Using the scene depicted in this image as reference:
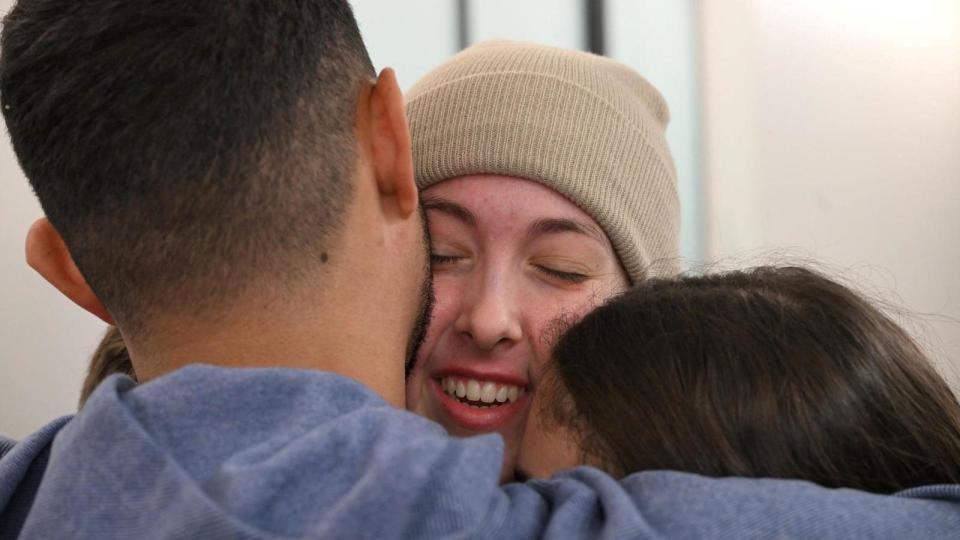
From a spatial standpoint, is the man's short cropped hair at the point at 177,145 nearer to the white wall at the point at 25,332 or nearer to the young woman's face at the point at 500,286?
the young woman's face at the point at 500,286

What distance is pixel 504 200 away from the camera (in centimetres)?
148

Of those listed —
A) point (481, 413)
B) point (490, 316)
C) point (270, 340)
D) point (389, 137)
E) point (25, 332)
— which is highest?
point (389, 137)

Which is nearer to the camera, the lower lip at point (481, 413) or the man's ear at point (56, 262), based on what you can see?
the man's ear at point (56, 262)

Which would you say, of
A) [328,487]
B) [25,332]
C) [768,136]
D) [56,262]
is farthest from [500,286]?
[25,332]

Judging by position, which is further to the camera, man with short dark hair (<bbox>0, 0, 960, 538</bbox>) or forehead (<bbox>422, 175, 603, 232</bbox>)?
forehead (<bbox>422, 175, 603, 232</bbox>)

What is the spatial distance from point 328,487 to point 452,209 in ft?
2.74

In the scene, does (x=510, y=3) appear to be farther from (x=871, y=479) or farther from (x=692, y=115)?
(x=871, y=479)

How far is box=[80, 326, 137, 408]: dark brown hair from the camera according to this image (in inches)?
59.9

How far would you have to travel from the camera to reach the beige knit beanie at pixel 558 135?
4.95 ft

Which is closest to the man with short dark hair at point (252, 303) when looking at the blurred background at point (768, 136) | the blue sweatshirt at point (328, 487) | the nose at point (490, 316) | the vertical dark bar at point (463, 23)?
the blue sweatshirt at point (328, 487)

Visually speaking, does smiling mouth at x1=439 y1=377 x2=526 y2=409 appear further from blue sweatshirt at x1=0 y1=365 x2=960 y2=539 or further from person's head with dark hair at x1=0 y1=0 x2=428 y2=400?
blue sweatshirt at x1=0 y1=365 x2=960 y2=539

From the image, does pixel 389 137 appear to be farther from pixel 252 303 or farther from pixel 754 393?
pixel 754 393

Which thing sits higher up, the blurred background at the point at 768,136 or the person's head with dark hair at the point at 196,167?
the person's head with dark hair at the point at 196,167

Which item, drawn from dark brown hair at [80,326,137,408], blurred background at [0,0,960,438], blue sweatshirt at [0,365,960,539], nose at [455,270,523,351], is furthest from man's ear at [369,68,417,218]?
blurred background at [0,0,960,438]
